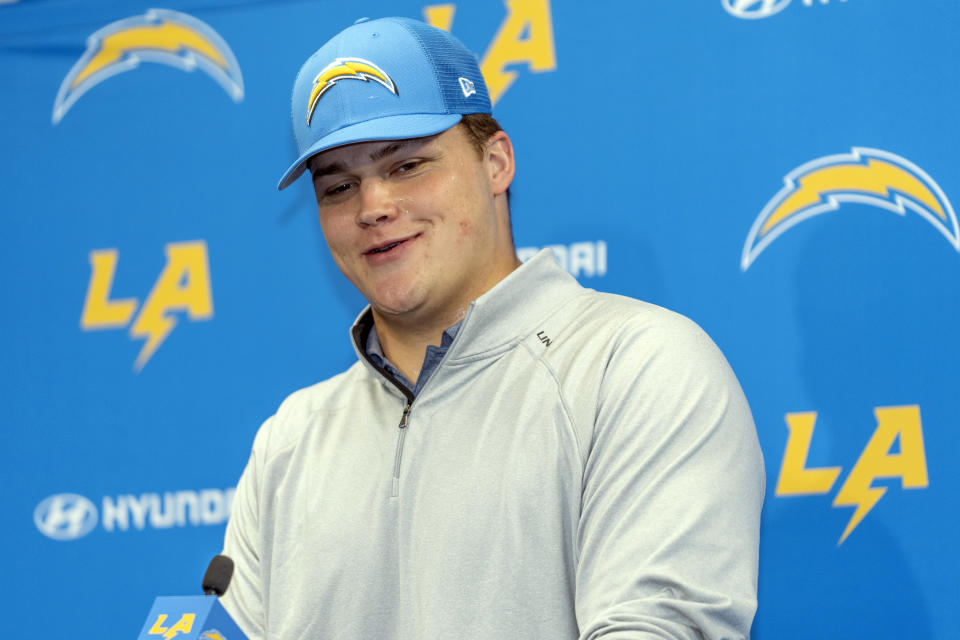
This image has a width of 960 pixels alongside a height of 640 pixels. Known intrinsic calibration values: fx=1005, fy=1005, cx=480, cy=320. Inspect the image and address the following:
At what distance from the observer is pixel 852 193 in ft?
5.90

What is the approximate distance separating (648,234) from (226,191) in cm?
87

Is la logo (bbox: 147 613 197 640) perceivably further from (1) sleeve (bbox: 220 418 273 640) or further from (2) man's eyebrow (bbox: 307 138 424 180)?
(2) man's eyebrow (bbox: 307 138 424 180)

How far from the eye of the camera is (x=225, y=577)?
52.7 inches

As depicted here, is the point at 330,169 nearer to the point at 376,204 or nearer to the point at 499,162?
the point at 376,204

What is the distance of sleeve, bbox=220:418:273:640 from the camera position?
1502 mm

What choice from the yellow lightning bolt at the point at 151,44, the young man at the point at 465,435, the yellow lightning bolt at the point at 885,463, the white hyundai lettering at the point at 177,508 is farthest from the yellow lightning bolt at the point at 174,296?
the yellow lightning bolt at the point at 885,463

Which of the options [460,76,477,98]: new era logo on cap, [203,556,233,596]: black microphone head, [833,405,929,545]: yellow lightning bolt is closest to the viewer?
[203,556,233,596]: black microphone head

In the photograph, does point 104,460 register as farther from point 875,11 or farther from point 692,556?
point 875,11

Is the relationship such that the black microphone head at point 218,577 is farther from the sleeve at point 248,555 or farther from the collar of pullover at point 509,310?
the collar of pullover at point 509,310

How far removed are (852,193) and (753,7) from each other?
39 cm

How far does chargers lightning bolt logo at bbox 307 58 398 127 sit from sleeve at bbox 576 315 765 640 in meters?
0.49

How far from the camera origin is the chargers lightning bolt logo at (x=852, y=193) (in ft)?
5.78

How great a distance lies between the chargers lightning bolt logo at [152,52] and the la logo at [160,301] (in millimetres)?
335

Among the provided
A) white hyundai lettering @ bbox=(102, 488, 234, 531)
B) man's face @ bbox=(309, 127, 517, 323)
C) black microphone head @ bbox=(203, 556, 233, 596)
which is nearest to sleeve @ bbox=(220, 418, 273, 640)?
black microphone head @ bbox=(203, 556, 233, 596)
